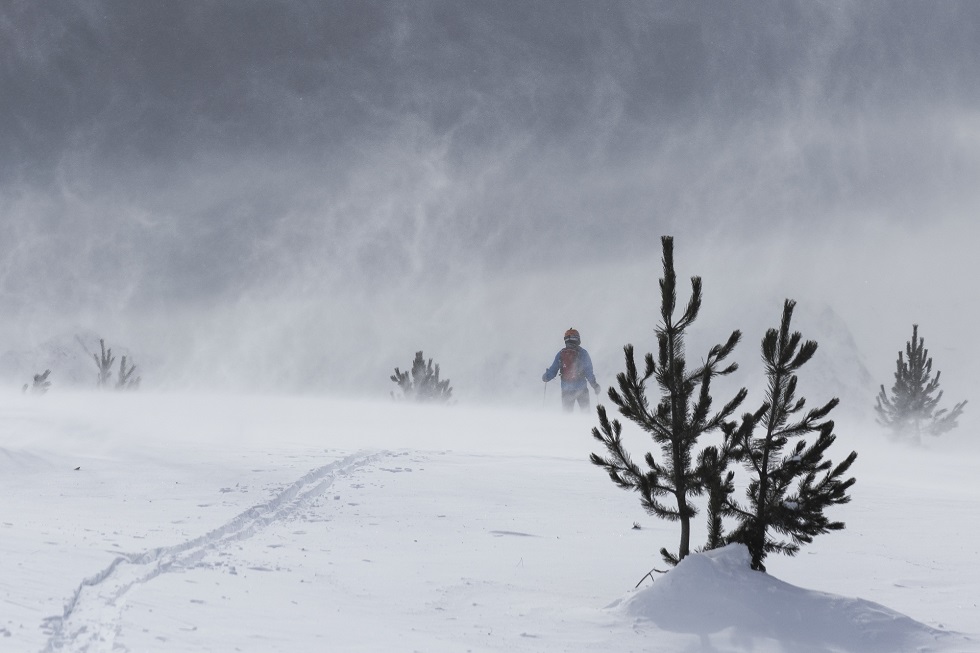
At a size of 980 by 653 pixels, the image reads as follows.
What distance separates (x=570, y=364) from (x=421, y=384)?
22431mm

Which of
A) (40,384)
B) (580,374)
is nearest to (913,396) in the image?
(580,374)

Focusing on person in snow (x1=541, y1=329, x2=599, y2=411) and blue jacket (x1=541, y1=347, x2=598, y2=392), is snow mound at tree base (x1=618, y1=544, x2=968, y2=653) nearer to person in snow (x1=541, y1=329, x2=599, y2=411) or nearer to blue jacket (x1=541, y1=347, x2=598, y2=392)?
person in snow (x1=541, y1=329, x2=599, y2=411)

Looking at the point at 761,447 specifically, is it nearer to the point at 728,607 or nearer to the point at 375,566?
the point at 728,607

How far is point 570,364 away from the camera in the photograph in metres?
24.2

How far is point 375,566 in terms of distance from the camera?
8.40 m

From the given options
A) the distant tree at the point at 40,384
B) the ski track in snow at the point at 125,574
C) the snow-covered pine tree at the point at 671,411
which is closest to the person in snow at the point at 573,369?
the ski track in snow at the point at 125,574

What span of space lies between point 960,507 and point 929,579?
5377 mm

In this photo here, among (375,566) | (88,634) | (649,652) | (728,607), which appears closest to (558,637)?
(649,652)

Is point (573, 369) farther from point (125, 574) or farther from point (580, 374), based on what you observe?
point (125, 574)

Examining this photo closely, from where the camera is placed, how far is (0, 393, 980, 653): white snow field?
19.9ft

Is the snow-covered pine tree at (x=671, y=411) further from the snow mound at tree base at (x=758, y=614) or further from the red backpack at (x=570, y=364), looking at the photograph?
the red backpack at (x=570, y=364)

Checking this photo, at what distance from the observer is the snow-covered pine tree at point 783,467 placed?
24.4 ft

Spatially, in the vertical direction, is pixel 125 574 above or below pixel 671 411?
below

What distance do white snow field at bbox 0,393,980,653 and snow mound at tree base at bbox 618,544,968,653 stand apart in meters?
0.02
